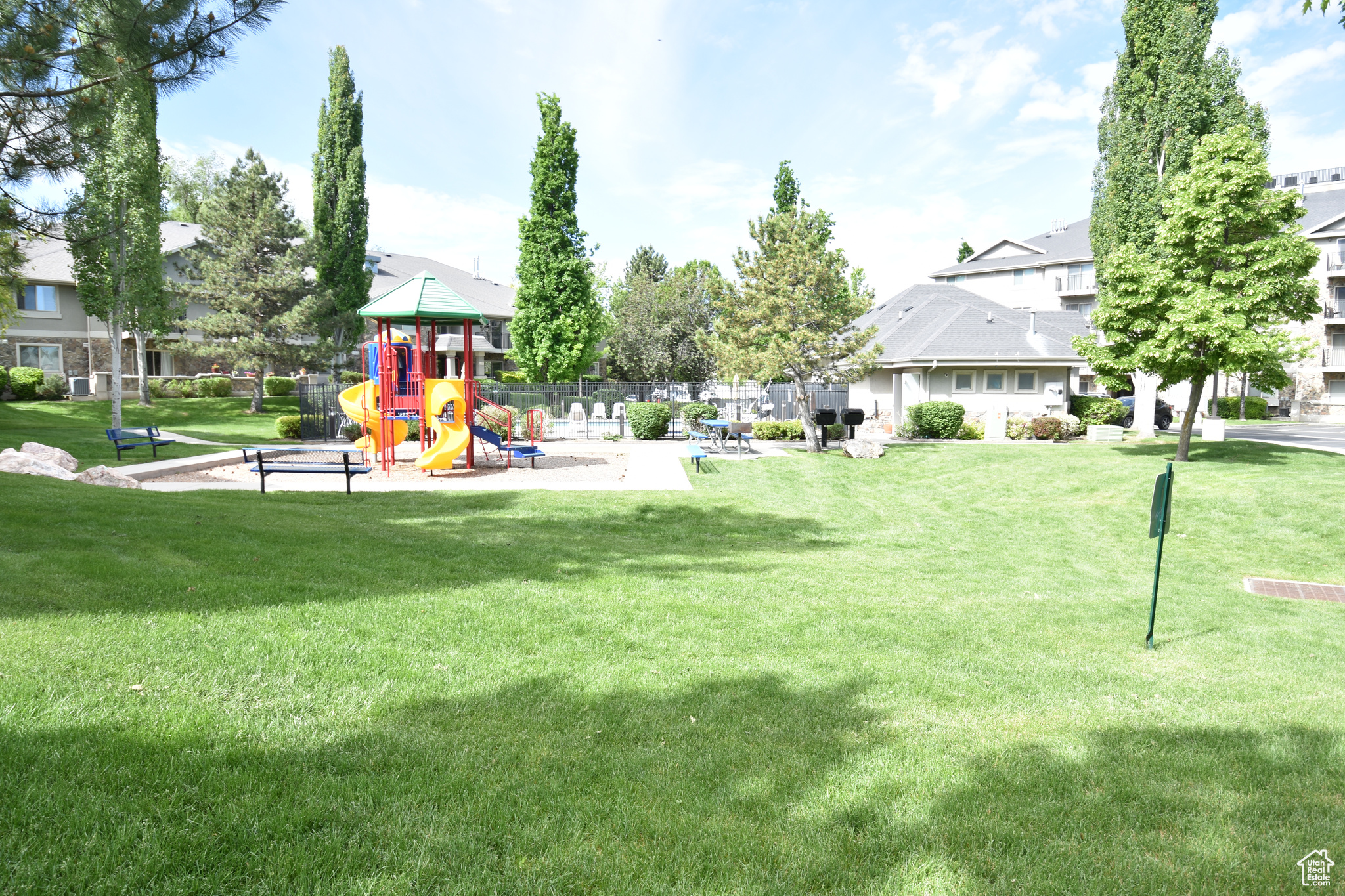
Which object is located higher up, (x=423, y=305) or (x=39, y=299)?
(x=39, y=299)

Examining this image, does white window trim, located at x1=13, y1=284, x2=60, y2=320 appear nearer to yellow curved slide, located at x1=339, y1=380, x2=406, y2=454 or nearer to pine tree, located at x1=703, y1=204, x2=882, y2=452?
yellow curved slide, located at x1=339, y1=380, x2=406, y2=454

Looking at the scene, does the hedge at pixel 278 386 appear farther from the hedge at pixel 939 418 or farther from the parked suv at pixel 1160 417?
the parked suv at pixel 1160 417

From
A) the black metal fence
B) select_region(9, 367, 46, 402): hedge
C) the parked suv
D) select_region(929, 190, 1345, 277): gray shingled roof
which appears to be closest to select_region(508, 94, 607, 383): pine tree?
the black metal fence

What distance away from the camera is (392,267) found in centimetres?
5150

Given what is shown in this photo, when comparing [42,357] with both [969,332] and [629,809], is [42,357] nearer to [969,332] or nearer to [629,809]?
[969,332]

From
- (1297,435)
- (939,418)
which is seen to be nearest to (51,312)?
(939,418)

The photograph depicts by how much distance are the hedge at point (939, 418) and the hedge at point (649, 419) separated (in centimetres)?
938

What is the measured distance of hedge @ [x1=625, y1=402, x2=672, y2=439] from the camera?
2670cm

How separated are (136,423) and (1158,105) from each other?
37.8 meters

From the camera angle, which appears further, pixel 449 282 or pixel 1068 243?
pixel 1068 243

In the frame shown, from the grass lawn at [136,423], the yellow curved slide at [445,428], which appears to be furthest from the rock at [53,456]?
the yellow curved slide at [445,428]

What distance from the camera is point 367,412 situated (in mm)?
18219

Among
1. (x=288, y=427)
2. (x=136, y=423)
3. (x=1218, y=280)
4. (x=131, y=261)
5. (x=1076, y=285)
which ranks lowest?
(x=288, y=427)

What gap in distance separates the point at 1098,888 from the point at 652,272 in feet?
187
